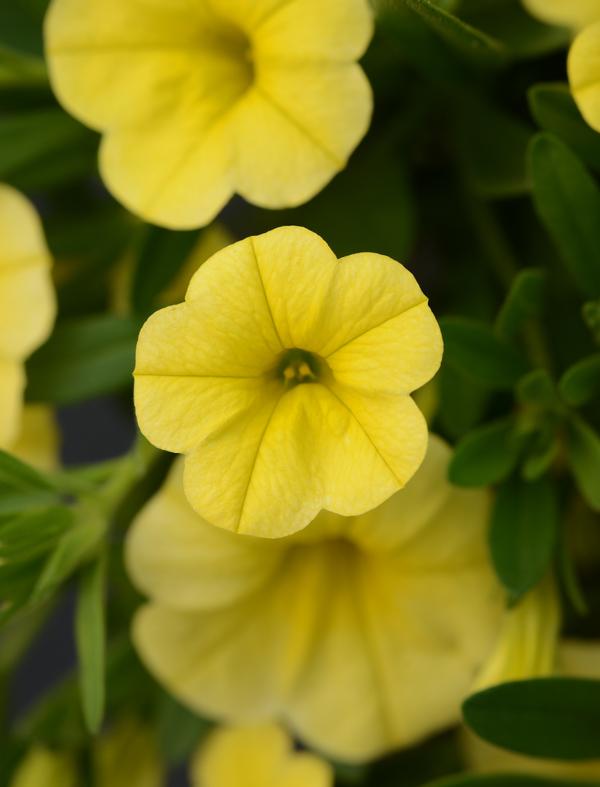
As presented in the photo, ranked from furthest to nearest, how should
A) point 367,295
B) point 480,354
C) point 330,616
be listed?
1. point 330,616
2. point 480,354
3. point 367,295

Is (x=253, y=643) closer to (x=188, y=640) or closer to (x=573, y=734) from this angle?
(x=188, y=640)

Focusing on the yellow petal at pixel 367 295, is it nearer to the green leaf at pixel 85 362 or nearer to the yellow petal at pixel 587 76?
the yellow petal at pixel 587 76

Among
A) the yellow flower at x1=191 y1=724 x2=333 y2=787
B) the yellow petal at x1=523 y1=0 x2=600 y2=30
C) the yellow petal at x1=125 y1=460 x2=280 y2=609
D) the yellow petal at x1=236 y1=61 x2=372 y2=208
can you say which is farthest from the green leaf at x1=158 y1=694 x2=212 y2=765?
the yellow petal at x1=523 y1=0 x2=600 y2=30

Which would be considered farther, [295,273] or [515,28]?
[515,28]

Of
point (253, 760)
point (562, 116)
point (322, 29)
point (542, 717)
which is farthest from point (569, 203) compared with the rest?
point (253, 760)

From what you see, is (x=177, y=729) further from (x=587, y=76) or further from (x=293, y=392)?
(x=587, y=76)

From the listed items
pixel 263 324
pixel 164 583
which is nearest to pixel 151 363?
pixel 263 324

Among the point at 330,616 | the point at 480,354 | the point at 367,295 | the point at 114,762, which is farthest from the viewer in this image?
the point at 114,762

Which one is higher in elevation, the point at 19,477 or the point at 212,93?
the point at 212,93
